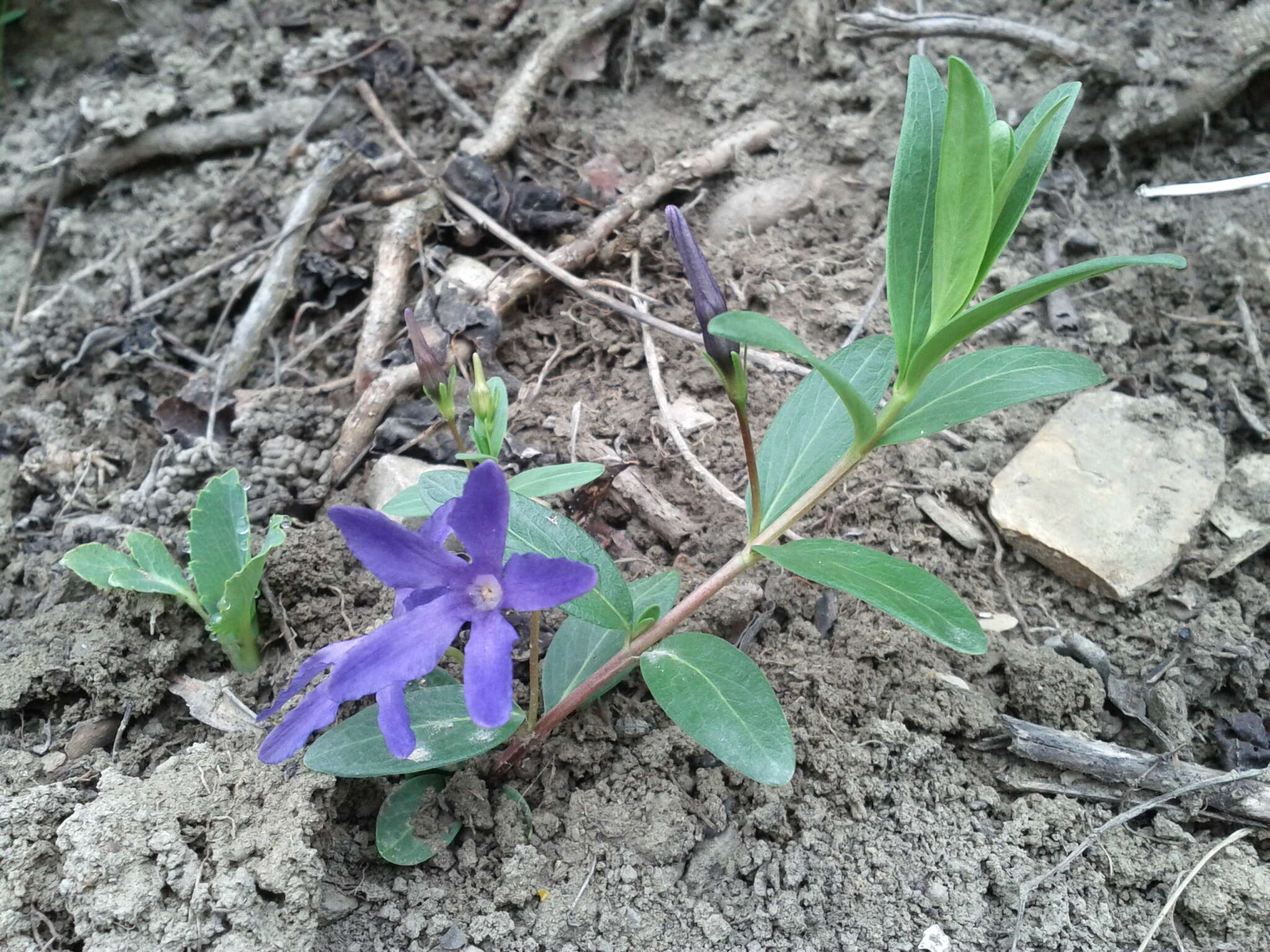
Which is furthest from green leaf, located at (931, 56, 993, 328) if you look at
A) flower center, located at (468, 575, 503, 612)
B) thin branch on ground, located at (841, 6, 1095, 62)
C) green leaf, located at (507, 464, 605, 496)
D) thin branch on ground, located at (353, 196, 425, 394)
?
thin branch on ground, located at (841, 6, 1095, 62)

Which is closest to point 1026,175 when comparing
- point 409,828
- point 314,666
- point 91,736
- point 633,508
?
point 633,508

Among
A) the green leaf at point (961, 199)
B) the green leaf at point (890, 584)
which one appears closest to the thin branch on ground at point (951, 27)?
the green leaf at point (961, 199)

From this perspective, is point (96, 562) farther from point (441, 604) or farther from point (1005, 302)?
point (1005, 302)

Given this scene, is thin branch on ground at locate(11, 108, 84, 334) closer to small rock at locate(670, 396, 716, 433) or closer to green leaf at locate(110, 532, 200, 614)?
green leaf at locate(110, 532, 200, 614)

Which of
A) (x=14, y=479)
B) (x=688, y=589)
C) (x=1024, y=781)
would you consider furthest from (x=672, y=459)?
(x=14, y=479)

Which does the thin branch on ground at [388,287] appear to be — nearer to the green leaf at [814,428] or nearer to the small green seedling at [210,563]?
the small green seedling at [210,563]

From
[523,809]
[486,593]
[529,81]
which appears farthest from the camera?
[529,81]

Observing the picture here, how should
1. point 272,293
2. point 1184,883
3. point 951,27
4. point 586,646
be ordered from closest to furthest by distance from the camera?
point 1184,883 < point 586,646 < point 272,293 < point 951,27

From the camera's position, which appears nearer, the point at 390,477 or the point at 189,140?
the point at 390,477
